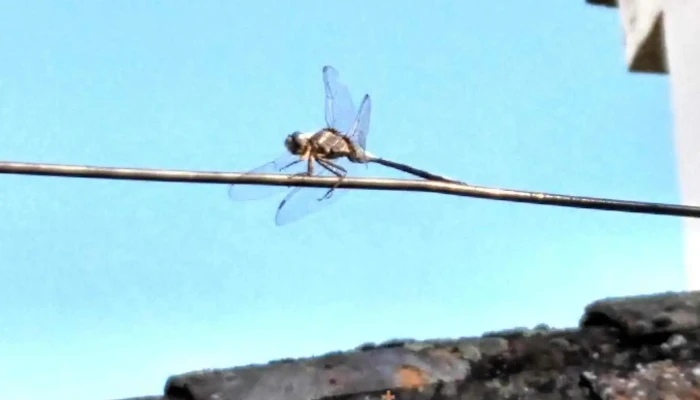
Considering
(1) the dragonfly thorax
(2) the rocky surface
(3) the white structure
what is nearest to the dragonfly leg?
(1) the dragonfly thorax

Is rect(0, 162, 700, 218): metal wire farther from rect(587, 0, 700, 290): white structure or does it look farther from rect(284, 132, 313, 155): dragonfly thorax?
rect(587, 0, 700, 290): white structure

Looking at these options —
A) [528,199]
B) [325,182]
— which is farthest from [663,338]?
[325,182]

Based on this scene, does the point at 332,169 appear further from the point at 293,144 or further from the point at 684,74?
the point at 684,74

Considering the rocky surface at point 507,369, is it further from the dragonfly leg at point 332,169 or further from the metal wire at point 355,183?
the dragonfly leg at point 332,169

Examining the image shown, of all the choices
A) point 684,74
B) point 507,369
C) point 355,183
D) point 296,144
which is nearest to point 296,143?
point 296,144

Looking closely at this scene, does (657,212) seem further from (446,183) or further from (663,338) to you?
(446,183)
